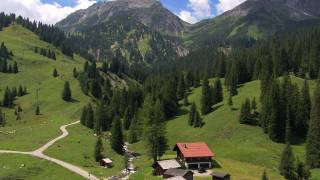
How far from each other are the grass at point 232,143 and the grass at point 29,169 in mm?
17761

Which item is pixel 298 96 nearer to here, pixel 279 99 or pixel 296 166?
pixel 279 99

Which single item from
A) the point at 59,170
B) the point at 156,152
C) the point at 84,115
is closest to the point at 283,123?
the point at 156,152

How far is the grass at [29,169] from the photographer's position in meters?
97.7

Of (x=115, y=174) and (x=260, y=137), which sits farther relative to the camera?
(x=260, y=137)

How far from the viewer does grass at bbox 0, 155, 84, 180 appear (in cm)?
9769

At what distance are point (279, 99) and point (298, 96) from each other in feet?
27.2

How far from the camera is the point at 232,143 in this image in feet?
404

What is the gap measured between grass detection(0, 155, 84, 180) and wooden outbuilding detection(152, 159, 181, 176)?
16.6 metres

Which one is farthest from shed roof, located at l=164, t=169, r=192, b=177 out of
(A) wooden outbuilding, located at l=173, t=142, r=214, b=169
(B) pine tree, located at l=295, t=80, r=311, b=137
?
(B) pine tree, located at l=295, t=80, r=311, b=137

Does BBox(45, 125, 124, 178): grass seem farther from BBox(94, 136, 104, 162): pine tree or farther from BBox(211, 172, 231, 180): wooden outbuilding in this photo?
BBox(211, 172, 231, 180): wooden outbuilding

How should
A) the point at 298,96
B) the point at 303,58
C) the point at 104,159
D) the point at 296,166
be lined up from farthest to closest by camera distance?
the point at 303,58 → the point at 298,96 → the point at 104,159 → the point at 296,166

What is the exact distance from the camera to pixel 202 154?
4055 inches

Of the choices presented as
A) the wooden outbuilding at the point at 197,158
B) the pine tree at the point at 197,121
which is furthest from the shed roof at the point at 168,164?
the pine tree at the point at 197,121

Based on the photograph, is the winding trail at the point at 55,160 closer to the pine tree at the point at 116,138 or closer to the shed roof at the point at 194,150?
the pine tree at the point at 116,138
